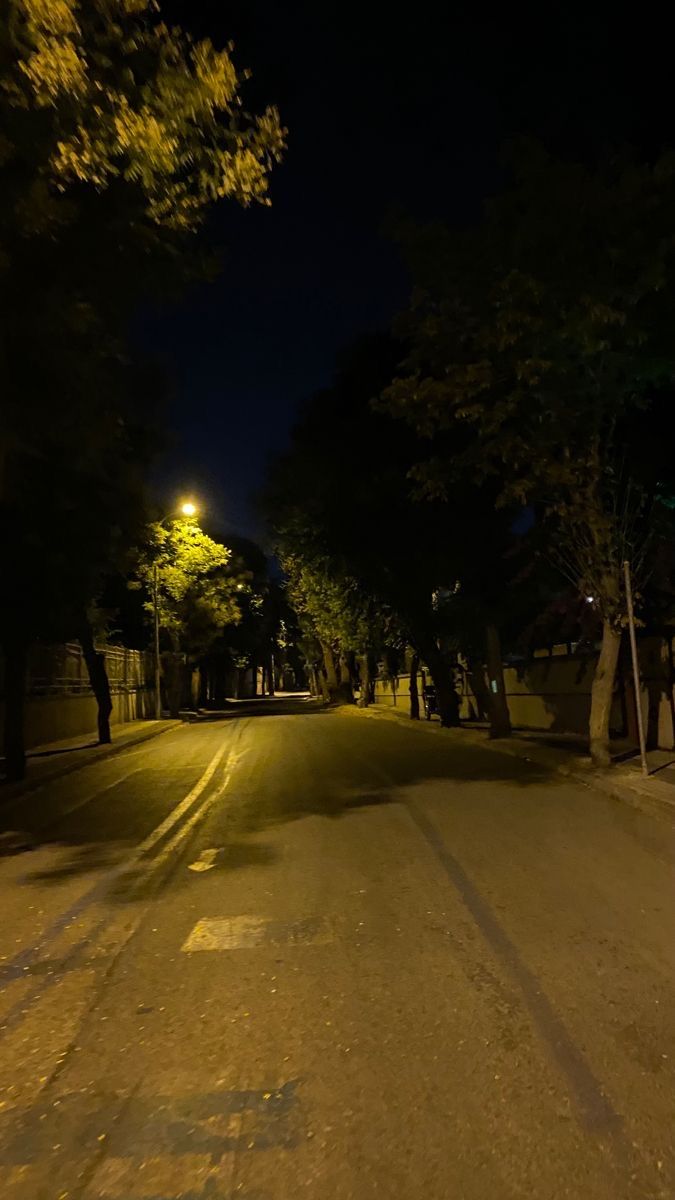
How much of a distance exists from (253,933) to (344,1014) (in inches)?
67.8

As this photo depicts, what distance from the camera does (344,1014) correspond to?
5.11 meters

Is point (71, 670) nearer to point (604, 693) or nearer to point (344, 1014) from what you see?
point (604, 693)

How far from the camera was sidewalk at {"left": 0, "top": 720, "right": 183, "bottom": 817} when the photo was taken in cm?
1677

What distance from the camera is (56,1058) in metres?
4.67

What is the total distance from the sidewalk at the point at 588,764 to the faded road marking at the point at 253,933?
5.63 m

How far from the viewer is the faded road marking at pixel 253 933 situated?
254 inches

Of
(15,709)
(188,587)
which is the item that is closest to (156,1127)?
(15,709)

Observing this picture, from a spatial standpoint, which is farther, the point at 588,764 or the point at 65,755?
the point at 65,755

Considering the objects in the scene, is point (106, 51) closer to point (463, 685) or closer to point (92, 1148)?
point (92, 1148)

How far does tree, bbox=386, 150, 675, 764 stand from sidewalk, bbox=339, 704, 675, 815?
629mm

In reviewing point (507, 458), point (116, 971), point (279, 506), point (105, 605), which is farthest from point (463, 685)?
point (116, 971)

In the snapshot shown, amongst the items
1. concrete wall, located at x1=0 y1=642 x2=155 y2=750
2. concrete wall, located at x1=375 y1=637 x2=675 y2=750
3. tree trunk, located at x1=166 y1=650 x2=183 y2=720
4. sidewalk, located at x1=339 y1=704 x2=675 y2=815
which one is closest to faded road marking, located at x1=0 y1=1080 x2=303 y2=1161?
sidewalk, located at x1=339 y1=704 x2=675 y2=815

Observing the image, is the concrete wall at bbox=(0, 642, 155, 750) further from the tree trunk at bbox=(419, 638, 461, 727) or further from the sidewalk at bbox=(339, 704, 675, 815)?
the sidewalk at bbox=(339, 704, 675, 815)

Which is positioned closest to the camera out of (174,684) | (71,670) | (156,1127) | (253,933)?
(156,1127)
